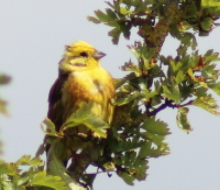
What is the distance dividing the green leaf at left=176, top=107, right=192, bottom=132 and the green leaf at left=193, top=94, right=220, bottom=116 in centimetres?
13

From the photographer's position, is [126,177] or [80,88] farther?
[80,88]

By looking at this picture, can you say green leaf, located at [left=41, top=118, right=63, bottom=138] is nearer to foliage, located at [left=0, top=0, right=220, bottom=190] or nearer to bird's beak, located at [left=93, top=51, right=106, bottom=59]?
foliage, located at [left=0, top=0, right=220, bottom=190]

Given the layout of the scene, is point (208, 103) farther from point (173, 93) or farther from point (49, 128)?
point (49, 128)

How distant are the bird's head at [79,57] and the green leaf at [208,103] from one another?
7.14ft

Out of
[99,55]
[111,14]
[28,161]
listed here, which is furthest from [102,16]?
[99,55]

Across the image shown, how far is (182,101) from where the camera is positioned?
10.6 ft

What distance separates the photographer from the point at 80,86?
4691mm

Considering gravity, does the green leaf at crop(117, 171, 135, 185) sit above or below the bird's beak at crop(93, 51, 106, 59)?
below

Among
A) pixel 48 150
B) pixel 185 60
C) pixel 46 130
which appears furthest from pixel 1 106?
pixel 48 150

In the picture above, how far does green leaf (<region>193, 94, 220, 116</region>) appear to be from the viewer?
3.30 m

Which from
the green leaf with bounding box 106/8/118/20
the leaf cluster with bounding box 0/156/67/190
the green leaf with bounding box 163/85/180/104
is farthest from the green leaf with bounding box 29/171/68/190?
the green leaf with bounding box 106/8/118/20

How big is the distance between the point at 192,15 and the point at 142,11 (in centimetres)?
35

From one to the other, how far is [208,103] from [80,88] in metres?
1.63

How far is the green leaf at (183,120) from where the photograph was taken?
3.19 meters
